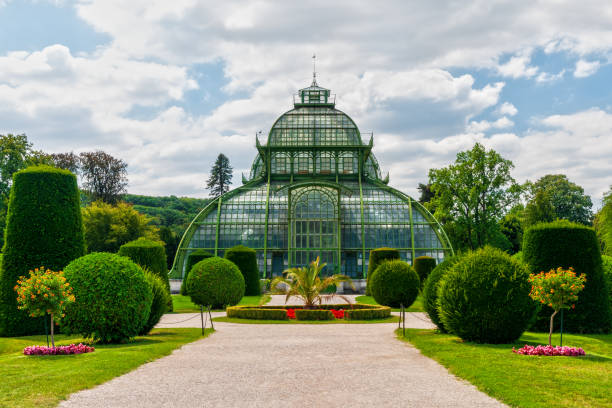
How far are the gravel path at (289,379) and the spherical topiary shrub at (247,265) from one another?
2052cm

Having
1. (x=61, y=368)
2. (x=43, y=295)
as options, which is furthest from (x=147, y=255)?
(x=61, y=368)

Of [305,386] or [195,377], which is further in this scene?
[195,377]

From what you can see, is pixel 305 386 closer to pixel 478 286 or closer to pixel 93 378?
pixel 93 378

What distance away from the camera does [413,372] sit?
11250 millimetres

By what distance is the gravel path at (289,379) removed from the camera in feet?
28.5

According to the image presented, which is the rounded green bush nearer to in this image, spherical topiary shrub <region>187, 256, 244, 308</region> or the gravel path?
spherical topiary shrub <region>187, 256, 244, 308</region>

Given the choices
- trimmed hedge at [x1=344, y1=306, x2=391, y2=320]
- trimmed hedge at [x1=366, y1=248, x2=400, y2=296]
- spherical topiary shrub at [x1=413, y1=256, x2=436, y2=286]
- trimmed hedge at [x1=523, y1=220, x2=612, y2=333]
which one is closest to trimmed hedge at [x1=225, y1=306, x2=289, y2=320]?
trimmed hedge at [x1=344, y1=306, x2=391, y2=320]

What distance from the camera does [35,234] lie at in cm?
1877

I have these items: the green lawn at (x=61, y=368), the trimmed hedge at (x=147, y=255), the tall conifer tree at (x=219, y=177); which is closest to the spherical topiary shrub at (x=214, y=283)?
the trimmed hedge at (x=147, y=255)

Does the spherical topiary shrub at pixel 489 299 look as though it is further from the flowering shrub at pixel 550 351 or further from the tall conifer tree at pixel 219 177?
the tall conifer tree at pixel 219 177

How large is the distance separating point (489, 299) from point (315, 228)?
33474mm

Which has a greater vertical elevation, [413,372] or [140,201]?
[140,201]

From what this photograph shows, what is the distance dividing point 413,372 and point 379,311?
13.1 metres

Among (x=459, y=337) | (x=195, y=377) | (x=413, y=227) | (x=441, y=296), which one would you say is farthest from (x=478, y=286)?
(x=413, y=227)
